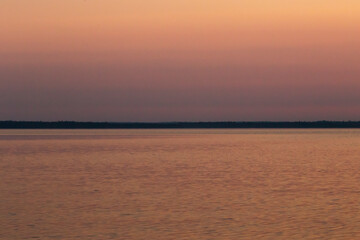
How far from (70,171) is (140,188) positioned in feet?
33.3

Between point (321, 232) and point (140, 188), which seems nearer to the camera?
point (321, 232)

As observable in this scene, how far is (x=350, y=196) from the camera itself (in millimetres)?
23562

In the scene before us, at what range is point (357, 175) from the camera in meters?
32.1

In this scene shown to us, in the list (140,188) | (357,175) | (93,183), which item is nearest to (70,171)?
(93,183)

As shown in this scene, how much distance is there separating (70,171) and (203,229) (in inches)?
772

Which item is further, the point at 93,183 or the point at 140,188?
the point at 93,183

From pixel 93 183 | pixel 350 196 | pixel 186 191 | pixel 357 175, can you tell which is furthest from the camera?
pixel 357 175

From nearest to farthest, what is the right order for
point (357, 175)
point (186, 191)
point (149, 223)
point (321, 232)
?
point (321, 232) → point (149, 223) → point (186, 191) → point (357, 175)

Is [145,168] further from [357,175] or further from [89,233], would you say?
[89,233]

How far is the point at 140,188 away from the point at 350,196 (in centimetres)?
837

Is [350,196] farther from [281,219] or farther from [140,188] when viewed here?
[140,188]

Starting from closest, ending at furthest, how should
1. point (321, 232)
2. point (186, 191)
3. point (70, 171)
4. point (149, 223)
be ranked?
point (321, 232)
point (149, 223)
point (186, 191)
point (70, 171)

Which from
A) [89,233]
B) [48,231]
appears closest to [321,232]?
[89,233]

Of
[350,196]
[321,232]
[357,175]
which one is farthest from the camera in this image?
[357,175]
